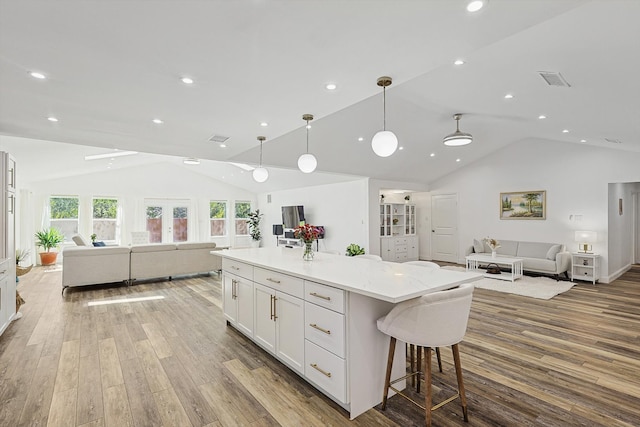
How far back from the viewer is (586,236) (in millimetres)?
6234

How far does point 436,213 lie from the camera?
935 cm

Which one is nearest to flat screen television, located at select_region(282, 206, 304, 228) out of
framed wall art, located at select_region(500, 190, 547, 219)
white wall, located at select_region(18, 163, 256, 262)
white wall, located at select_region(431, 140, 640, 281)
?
white wall, located at select_region(18, 163, 256, 262)

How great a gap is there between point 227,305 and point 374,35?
129 inches

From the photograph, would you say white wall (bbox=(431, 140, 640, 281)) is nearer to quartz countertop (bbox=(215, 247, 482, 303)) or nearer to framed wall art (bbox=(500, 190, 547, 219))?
framed wall art (bbox=(500, 190, 547, 219))

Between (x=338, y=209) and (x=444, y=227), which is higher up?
(x=338, y=209)

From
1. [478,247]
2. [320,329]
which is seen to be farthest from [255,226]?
[320,329]

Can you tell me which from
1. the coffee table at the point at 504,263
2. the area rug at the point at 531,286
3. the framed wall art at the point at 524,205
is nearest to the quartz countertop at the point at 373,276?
the area rug at the point at 531,286

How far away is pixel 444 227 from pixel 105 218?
10401mm

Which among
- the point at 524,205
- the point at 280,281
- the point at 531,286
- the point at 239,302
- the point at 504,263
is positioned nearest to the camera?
the point at 280,281

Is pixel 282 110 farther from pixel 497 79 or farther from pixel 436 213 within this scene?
pixel 436 213

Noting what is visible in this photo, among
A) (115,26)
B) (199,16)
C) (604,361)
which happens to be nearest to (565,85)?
(604,361)

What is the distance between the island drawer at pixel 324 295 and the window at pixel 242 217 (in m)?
10.1

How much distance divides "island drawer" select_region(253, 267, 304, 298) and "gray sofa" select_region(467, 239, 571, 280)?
6.26 meters

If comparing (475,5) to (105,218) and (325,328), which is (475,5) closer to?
(325,328)
